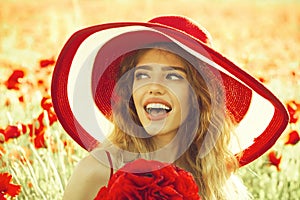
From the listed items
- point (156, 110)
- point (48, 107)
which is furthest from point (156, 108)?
point (48, 107)

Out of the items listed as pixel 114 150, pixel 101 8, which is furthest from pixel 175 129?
pixel 101 8

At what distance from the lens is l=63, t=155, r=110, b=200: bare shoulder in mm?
2219

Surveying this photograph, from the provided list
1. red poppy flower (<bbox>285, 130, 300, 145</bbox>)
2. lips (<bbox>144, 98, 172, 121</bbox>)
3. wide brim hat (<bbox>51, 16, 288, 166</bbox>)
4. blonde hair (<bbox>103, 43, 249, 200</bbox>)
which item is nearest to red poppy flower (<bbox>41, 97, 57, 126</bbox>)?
wide brim hat (<bbox>51, 16, 288, 166</bbox>)

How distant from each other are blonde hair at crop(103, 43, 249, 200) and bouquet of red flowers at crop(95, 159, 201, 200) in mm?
627

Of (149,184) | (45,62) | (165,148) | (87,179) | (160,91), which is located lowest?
(149,184)

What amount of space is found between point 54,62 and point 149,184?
192cm

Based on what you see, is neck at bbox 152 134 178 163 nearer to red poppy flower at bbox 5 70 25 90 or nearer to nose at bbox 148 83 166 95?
nose at bbox 148 83 166 95

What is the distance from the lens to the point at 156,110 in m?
2.20

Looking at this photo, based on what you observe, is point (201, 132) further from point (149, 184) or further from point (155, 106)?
point (149, 184)

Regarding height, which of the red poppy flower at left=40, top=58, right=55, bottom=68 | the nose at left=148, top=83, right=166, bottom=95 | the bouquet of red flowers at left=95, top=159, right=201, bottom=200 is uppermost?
the red poppy flower at left=40, top=58, right=55, bottom=68

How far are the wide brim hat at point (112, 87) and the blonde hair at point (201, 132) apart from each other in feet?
0.13

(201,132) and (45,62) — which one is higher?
(45,62)

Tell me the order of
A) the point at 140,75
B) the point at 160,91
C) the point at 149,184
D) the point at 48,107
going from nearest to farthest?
1. the point at 149,184
2. the point at 160,91
3. the point at 140,75
4. the point at 48,107

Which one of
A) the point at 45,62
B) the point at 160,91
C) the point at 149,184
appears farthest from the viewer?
the point at 45,62
